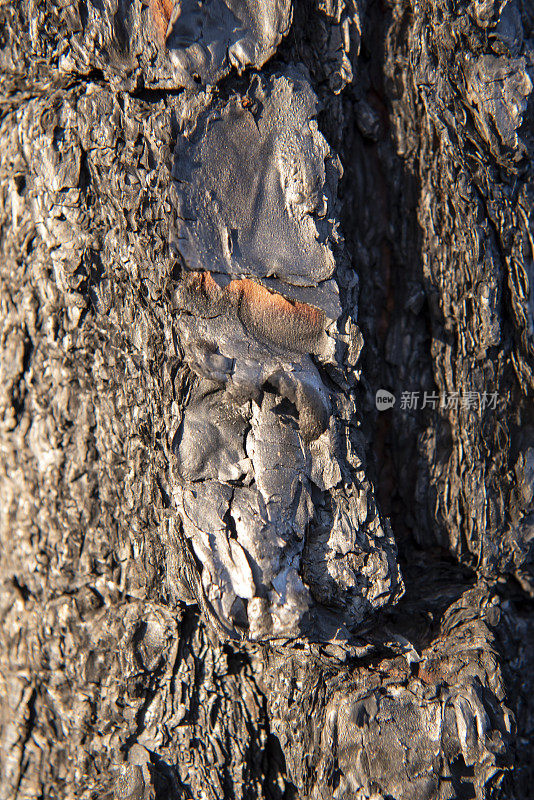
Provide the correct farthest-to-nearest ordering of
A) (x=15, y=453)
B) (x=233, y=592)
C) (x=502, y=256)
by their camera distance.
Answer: (x=15, y=453), (x=502, y=256), (x=233, y=592)

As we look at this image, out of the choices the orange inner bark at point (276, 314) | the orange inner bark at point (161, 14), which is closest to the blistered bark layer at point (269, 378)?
the orange inner bark at point (276, 314)

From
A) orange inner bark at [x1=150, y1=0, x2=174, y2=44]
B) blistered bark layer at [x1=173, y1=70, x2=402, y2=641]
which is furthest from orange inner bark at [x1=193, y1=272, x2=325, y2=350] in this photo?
orange inner bark at [x1=150, y1=0, x2=174, y2=44]

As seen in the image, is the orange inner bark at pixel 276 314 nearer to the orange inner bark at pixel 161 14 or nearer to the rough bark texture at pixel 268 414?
the rough bark texture at pixel 268 414

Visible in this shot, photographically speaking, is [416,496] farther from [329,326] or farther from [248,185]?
[248,185]

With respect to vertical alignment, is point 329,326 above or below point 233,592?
above

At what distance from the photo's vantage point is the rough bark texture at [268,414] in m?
1.03

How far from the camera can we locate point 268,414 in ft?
3.43

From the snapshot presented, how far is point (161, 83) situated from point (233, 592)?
893 millimetres

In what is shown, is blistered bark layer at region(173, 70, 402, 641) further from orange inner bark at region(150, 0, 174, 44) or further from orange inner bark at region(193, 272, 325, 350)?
orange inner bark at region(150, 0, 174, 44)

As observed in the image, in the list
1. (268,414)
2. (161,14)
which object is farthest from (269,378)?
(161,14)

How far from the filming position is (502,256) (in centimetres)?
115

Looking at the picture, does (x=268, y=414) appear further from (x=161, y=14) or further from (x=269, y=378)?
(x=161, y=14)

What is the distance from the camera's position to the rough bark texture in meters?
1.03

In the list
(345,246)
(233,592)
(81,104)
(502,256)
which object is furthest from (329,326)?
(81,104)
